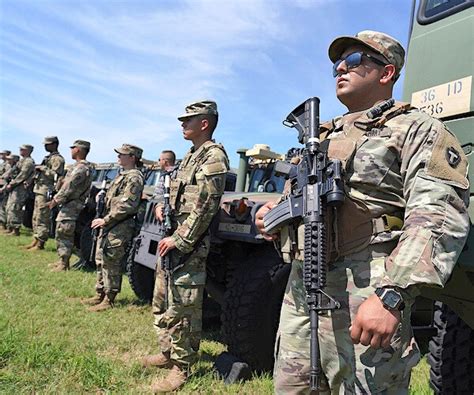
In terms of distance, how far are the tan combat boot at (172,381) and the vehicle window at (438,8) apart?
2.42 m

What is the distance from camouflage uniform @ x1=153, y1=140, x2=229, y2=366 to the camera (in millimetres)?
3023

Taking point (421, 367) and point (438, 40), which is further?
point (421, 367)

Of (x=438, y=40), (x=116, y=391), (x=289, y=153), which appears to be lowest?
(x=116, y=391)

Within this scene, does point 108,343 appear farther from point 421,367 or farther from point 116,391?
point 421,367

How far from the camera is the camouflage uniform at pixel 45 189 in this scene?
27.4 feet

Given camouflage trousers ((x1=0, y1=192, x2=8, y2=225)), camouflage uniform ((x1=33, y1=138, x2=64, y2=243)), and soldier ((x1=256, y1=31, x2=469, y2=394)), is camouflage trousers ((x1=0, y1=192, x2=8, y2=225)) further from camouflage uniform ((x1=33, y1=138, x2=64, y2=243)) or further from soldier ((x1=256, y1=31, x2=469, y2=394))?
soldier ((x1=256, y1=31, x2=469, y2=394))

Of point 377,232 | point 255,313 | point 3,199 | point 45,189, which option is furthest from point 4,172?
point 377,232

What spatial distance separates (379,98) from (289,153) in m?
0.45

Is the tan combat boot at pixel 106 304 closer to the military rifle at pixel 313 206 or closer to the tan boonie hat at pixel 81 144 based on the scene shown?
the tan boonie hat at pixel 81 144

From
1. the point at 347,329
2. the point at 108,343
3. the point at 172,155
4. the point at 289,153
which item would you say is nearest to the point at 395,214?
the point at 347,329

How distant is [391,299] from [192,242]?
68.9 inches

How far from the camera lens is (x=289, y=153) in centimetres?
215

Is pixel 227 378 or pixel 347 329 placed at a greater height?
pixel 347 329

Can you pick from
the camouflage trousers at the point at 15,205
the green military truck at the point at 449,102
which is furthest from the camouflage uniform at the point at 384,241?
the camouflage trousers at the point at 15,205
